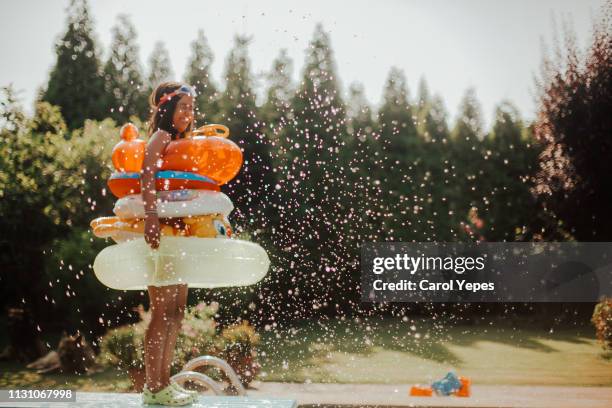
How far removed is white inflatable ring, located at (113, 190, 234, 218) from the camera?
3121 mm

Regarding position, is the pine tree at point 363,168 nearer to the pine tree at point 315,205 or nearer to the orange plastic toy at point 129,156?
the pine tree at point 315,205

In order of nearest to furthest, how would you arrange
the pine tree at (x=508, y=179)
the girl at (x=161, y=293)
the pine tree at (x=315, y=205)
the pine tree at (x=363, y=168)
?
the girl at (x=161, y=293)
the pine tree at (x=315, y=205)
the pine tree at (x=363, y=168)
the pine tree at (x=508, y=179)

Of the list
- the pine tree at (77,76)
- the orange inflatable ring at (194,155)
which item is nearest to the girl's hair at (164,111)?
the orange inflatable ring at (194,155)

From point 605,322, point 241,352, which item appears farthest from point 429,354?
point 241,352

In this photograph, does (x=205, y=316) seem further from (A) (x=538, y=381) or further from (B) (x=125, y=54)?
(B) (x=125, y=54)

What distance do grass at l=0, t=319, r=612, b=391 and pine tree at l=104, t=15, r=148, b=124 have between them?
987 cm

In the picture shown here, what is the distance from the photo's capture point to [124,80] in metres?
21.3

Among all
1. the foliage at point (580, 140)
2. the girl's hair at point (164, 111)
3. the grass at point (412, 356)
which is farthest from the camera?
the foliage at point (580, 140)

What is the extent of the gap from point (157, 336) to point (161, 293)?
0.21 metres

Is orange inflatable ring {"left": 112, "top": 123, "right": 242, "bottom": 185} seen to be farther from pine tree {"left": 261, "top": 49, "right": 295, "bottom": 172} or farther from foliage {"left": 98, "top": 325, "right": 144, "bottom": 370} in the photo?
pine tree {"left": 261, "top": 49, "right": 295, "bottom": 172}

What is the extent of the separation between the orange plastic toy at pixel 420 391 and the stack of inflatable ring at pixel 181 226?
9.27 ft

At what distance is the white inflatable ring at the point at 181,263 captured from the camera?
3078mm

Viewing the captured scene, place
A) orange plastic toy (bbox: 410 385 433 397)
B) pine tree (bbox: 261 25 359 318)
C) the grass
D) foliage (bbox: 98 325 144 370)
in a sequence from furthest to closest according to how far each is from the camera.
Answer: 1. pine tree (bbox: 261 25 359 318)
2. the grass
3. foliage (bbox: 98 325 144 370)
4. orange plastic toy (bbox: 410 385 433 397)

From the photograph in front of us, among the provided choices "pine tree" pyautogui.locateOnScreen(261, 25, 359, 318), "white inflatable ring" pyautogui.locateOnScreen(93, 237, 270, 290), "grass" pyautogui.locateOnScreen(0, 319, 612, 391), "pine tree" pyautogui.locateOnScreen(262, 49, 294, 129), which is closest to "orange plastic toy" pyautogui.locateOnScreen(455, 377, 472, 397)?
"grass" pyautogui.locateOnScreen(0, 319, 612, 391)
